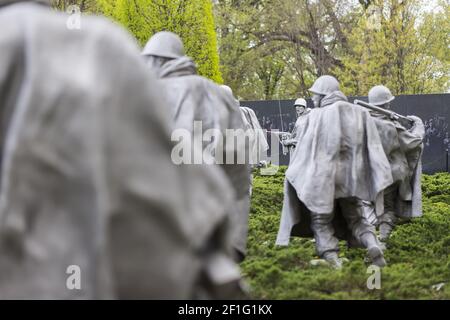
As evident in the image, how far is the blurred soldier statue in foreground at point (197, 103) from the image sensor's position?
7.85 metres

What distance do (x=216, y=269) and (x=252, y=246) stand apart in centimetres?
941

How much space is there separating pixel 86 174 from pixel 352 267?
7.84 metres

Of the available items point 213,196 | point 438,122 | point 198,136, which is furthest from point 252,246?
point 438,122

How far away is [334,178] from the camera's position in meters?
11.4

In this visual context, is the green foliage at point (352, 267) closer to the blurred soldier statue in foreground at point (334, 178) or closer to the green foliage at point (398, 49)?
the blurred soldier statue in foreground at point (334, 178)

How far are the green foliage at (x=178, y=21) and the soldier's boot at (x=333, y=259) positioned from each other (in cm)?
1296

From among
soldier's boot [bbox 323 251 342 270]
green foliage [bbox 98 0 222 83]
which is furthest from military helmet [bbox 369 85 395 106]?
A: green foliage [bbox 98 0 222 83]

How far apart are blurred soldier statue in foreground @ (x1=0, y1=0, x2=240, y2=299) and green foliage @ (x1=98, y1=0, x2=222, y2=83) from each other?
2087 centimetres

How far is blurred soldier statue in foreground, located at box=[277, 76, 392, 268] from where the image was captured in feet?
37.1

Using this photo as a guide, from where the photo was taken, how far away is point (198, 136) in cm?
782
